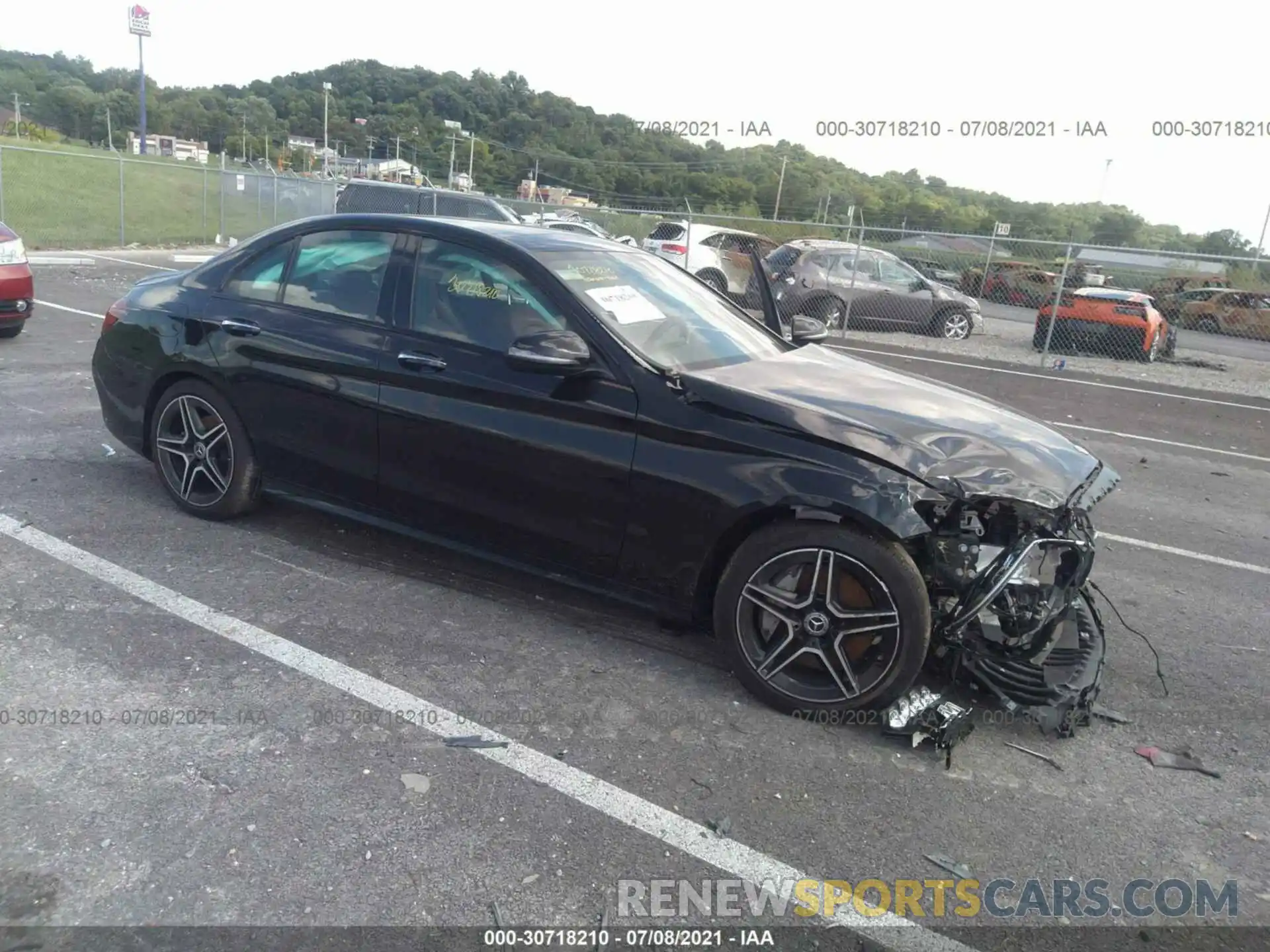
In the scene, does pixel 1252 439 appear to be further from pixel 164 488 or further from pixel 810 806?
pixel 164 488

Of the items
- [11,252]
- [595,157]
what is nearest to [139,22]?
[595,157]

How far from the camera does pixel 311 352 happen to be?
4.51m

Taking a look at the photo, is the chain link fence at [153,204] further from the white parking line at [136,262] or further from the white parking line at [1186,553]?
the white parking line at [1186,553]

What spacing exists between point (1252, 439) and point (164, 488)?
10.3 metres

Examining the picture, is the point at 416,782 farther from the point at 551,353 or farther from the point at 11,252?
the point at 11,252

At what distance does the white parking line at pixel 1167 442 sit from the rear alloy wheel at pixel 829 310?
22.4 ft

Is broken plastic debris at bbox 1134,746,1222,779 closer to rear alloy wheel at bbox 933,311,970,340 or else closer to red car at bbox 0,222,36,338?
red car at bbox 0,222,36,338

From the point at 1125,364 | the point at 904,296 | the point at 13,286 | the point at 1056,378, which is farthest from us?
the point at 904,296

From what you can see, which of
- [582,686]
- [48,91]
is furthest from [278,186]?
[48,91]

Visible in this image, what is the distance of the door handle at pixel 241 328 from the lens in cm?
470

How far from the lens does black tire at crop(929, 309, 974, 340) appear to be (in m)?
17.5

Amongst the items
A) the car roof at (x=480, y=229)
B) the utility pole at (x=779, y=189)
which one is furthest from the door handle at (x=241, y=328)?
the utility pole at (x=779, y=189)

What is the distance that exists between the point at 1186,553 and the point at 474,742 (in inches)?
185

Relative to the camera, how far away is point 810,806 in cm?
307
